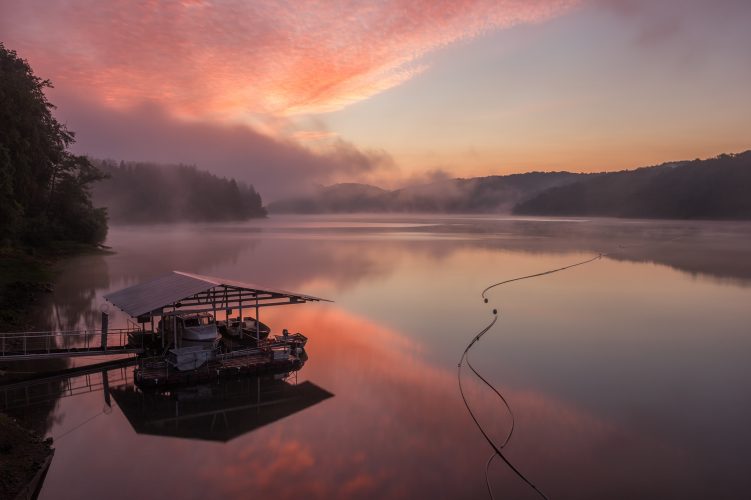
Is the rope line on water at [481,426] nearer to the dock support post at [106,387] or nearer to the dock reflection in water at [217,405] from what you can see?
the dock reflection in water at [217,405]

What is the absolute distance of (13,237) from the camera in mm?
45406

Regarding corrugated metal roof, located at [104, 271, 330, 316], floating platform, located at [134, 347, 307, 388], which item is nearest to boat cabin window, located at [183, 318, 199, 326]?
corrugated metal roof, located at [104, 271, 330, 316]

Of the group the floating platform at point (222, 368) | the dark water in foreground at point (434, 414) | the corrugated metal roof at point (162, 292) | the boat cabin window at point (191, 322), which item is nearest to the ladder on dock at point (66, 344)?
the dark water in foreground at point (434, 414)

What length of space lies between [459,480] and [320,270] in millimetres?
44833

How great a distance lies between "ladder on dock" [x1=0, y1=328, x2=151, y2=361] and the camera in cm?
1969

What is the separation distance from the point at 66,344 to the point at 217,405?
11.7 m

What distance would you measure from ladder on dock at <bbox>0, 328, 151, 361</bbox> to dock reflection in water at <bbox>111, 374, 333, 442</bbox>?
268 cm

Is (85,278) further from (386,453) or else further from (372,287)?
(386,453)

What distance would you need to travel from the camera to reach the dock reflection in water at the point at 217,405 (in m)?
16.2

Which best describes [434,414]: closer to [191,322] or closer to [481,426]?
[481,426]

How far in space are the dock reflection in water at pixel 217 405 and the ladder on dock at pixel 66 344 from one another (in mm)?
2675

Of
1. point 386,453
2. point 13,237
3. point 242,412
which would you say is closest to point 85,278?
point 13,237

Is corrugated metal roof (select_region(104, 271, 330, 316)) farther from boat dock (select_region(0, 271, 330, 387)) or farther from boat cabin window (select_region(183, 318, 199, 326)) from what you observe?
boat cabin window (select_region(183, 318, 199, 326))

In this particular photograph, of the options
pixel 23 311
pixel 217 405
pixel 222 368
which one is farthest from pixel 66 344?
pixel 217 405
